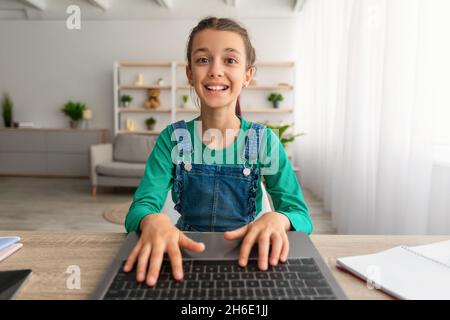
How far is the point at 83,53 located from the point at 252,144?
595cm

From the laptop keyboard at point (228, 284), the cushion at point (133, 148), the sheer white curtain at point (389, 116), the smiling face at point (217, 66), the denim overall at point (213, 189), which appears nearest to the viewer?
the laptop keyboard at point (228, 284)

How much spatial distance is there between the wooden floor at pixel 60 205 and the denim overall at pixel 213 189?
2.15 meters

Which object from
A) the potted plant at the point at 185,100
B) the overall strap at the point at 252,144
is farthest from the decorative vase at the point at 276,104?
the overall strap at the point at 252,144

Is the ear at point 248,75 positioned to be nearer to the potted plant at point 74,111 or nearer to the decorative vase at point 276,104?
the decorative vase at point 276,104

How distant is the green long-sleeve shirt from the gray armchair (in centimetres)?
345

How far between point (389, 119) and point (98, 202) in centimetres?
316

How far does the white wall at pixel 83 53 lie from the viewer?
20.0 ft

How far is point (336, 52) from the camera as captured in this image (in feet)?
11.9

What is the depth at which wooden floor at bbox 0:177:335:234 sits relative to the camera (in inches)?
126

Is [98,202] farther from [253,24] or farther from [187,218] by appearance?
[253,24]

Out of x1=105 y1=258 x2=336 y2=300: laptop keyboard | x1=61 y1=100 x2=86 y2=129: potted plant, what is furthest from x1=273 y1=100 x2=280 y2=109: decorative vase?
x1=105 y1=258 x2=336 y2=300: laptop keyboard

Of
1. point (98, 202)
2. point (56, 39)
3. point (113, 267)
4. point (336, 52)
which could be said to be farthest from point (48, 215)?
point (56, 39)

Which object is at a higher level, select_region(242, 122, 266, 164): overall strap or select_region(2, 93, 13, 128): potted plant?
select_region(2, 93, 13, 128): potted plant

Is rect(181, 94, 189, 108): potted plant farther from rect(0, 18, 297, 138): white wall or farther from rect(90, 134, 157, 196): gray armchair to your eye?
rect(90, 134, 157, 196): gray armchair
